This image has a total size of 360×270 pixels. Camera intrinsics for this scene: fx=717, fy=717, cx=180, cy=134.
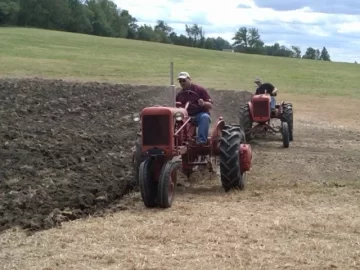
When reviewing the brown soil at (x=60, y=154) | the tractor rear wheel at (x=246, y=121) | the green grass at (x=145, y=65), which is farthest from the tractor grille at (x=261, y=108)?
the green grass at (x=145, y=65)

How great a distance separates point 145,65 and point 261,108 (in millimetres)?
27250

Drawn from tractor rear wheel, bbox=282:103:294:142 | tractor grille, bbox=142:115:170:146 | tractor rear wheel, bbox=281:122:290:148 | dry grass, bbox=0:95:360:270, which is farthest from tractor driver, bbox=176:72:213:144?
tractor rear wheel, bbox=282:103:294:142

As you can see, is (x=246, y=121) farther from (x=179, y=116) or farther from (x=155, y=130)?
(x=155, y=130)

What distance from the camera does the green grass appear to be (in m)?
33.9

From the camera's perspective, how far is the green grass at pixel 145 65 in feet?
111

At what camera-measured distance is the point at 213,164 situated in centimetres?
1055

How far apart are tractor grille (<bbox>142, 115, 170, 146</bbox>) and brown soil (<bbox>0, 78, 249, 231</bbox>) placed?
0.89 meters

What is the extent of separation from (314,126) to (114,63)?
77.4 feet

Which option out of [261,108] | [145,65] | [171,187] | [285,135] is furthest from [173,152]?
[145,65]

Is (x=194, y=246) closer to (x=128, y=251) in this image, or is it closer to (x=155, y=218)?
(x=128, y=251)

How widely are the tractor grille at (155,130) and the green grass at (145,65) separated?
A: 22298 millimetres

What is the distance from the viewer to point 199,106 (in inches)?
391

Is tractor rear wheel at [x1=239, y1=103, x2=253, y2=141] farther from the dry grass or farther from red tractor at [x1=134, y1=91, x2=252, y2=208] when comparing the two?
red tractor at [x1=134, y1=91, x2=252, y2=208]

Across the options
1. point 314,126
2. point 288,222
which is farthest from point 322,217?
point 314,126
